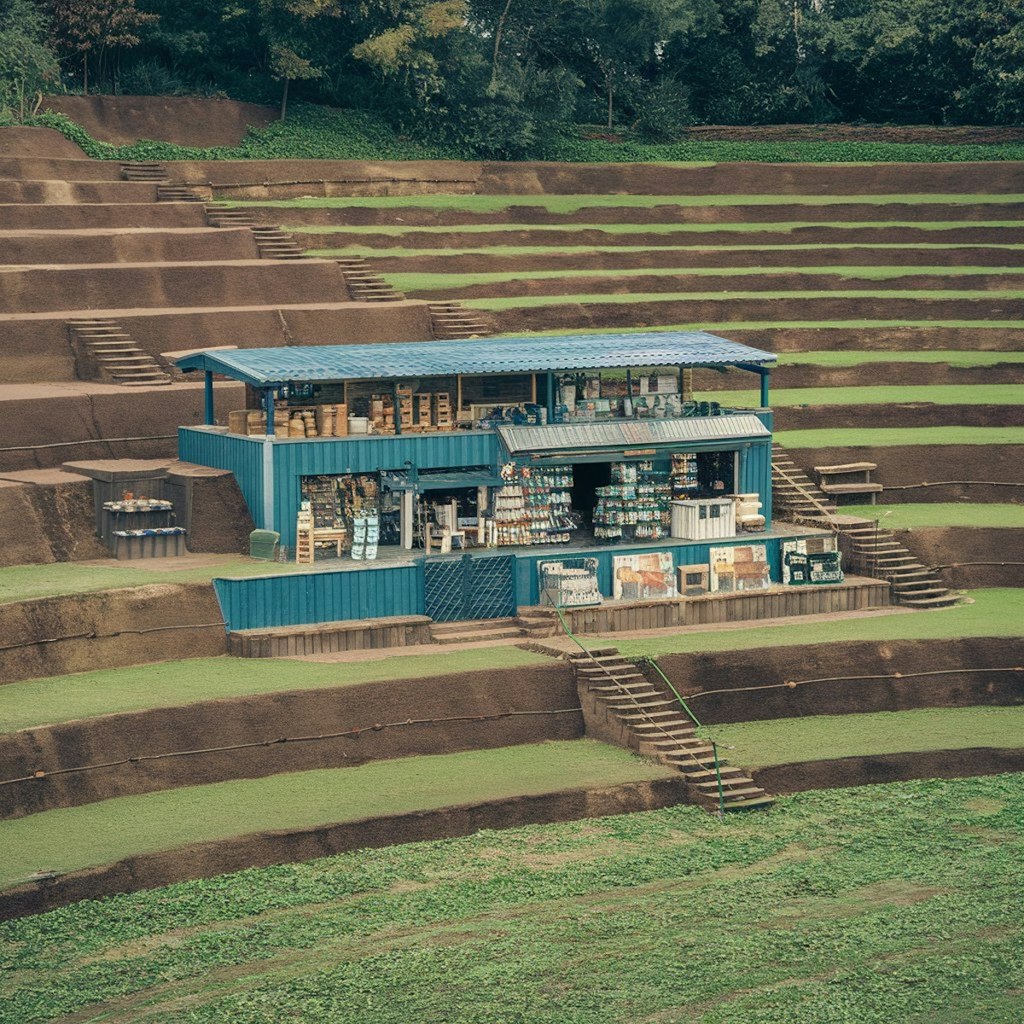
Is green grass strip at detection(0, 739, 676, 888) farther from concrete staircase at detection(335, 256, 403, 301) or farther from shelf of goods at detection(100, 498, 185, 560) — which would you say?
concrete staircase at detection(335, 256, 403, 301)

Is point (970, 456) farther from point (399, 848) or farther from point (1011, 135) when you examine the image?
point (1011, 135)

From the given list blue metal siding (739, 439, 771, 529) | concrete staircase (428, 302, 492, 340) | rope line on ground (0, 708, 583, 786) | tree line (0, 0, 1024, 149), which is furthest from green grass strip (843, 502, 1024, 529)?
tree line (0, 0, 1024, 149)

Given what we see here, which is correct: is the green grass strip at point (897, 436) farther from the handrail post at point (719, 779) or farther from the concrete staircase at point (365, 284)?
the handrail post at point (719, 779)

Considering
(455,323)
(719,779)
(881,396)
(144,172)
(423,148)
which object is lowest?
(719,779)

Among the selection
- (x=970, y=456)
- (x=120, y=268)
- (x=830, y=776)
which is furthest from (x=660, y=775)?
(x=120, y=268)

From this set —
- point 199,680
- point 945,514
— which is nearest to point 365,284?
point 945,514

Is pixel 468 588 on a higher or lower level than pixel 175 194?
lower

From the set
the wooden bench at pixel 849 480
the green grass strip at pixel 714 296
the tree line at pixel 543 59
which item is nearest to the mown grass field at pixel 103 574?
the wooden bench at pixel 849 480

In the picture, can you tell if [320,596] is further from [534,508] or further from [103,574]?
[534,508]
